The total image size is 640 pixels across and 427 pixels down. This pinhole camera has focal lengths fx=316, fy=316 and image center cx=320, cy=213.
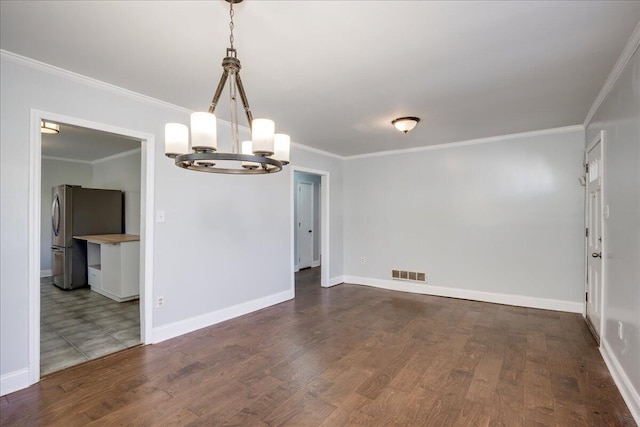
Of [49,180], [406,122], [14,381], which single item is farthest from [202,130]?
[49,180]

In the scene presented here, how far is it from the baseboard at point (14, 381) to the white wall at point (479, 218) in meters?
4.62

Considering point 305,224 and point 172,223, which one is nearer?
point 172,223

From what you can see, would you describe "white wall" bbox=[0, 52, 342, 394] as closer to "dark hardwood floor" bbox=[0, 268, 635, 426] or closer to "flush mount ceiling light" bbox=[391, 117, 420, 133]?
"dark hardwood floor" bbox=[0, 268, 635, 426]

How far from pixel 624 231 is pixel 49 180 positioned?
8.68 m

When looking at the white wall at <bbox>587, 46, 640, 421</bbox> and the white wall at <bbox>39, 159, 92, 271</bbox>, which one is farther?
the white wall at <bbox>39, 159, 92, 271</bbox>

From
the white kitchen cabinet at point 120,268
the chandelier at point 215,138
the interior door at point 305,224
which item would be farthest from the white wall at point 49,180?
the chandelier at point 215,138

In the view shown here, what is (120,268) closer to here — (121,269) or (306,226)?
(121,269)

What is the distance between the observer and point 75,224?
541 centimetres

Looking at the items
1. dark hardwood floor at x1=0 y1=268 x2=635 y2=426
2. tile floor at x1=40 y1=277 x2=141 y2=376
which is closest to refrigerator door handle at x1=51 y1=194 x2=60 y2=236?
tile floor at x1=40 y1=277 x2=141 y2=376

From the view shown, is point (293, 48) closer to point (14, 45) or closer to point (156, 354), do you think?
point (14, 45)

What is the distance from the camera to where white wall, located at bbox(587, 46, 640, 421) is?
2.10 m

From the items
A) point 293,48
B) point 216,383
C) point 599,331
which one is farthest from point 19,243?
point 599,331

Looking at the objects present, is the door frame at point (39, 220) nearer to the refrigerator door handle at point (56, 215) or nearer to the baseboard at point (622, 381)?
the refrigerator door handle at point (56, 215)

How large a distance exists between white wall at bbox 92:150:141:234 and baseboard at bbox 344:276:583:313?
406 cm
